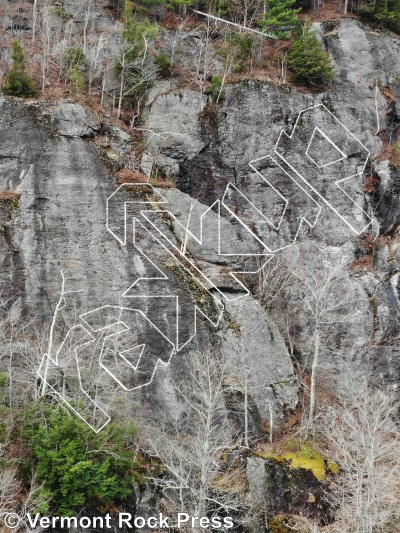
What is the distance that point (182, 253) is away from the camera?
22.1 meters

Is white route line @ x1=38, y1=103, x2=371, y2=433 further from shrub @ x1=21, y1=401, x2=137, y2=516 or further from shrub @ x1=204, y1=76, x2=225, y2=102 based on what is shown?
shrub @ x1=204, y1=76, x2=225, y2=102

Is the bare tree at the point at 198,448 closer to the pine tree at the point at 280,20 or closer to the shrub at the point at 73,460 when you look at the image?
the shrub at the point at 73,460

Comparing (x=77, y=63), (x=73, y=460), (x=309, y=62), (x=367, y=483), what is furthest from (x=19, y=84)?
(x=367, y=483)

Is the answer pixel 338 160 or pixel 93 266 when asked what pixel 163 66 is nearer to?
pixel 338 160

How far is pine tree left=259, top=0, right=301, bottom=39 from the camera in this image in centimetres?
3117

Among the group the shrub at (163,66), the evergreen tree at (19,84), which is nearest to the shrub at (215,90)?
the shrub at (163,66)

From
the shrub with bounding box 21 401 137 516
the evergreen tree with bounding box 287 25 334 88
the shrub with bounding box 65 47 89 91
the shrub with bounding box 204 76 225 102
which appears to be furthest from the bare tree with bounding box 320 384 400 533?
the shrub with bounding box 65 47 89 91

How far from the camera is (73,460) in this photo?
15.5m

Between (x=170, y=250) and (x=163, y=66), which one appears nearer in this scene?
(x=170, y=250)

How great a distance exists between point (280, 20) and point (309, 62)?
4.28 m

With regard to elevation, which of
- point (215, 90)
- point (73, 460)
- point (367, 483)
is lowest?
point (73, 460)

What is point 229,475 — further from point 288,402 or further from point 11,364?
point 11,364

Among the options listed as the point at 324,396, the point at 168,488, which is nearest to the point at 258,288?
the point at 324,396

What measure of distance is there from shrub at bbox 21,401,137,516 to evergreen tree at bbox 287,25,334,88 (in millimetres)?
21255
